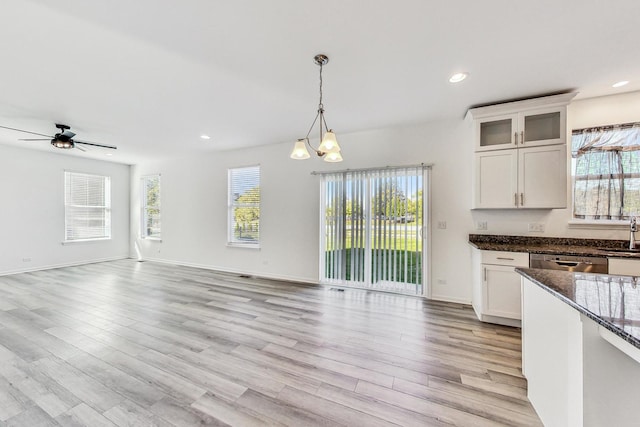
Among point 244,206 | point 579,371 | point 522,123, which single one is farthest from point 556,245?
point 244,206

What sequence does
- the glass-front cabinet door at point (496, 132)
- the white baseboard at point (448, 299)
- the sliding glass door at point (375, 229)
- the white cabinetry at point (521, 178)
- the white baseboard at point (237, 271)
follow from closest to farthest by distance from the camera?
the white cabinetry at point (521, 178) → the glass-front cabinet door at point (496, 132) → the white baseboard at point (448, 299) → the sliding glass door at point (375, 229) → the white baseboard at point (237, 271)

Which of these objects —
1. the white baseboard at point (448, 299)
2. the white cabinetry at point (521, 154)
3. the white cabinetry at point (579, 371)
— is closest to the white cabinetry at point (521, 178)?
the white cabinetry at point (521, 154)

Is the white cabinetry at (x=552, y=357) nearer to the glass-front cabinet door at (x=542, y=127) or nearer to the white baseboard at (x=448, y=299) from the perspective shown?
the white baseboard at (x=448, y=299)

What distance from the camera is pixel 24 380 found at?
1872mm

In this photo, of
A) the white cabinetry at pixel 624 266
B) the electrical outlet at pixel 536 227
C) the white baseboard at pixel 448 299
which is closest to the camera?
the white cabinetry at pixel 624 266

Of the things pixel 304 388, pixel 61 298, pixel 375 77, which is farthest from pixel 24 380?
pixel 375 77

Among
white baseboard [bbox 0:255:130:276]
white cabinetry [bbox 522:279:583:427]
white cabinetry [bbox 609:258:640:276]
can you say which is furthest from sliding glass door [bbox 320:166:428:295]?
white baseboard [bbox 0:255:130:276]

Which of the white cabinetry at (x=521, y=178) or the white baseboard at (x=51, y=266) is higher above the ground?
the white cabinetry at (x=521, y=178)

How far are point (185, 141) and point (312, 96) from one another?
3261mm

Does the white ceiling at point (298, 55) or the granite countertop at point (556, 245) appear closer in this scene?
the white ceiling at point (298, 55)

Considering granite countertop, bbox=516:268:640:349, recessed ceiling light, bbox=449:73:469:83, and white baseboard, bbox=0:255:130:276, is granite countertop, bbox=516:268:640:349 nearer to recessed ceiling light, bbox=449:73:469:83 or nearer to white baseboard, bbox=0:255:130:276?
recessed ceiling light, bbox=449:73:469:83

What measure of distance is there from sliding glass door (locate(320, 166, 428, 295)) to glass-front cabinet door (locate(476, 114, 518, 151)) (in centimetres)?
85

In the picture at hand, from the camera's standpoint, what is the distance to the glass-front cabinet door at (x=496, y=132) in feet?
9.82

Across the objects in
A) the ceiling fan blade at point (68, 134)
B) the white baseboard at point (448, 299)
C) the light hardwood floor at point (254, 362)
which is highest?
the ceiling fan blade at point (68, 134)
